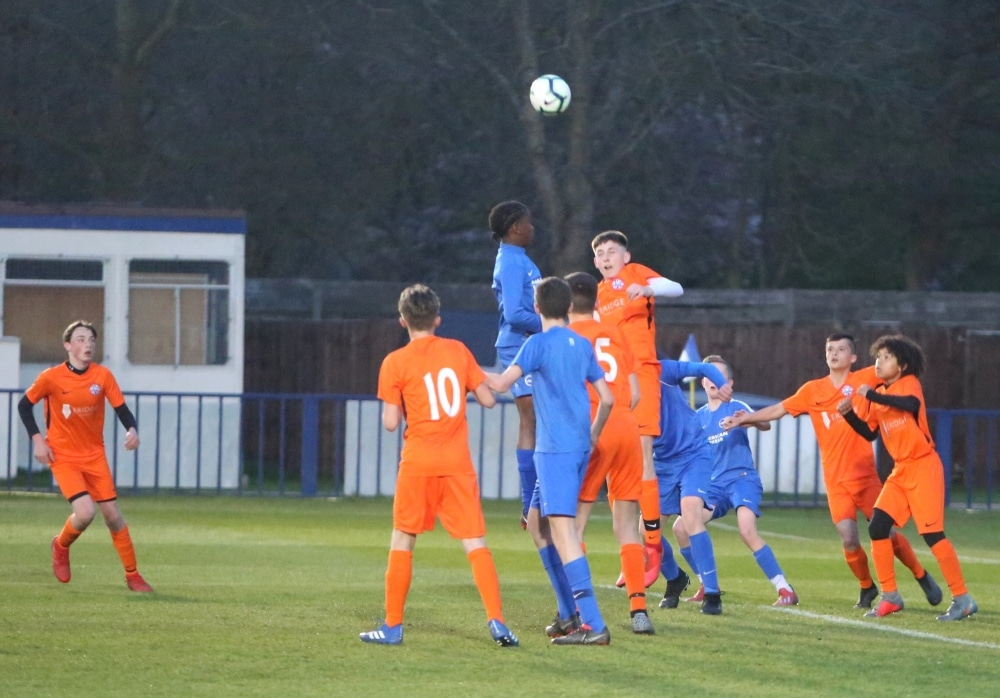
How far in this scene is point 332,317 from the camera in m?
26.1

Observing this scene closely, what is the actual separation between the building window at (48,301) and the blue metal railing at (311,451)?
160 centimetres

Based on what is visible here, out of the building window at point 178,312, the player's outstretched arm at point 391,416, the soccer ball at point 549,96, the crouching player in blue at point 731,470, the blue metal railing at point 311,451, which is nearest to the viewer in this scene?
the player's outstretched arm at point 391,416

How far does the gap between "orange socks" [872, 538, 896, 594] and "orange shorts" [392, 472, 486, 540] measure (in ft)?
10.0

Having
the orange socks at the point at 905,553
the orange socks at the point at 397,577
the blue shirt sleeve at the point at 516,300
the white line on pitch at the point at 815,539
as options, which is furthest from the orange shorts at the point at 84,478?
the white line on pitch at the point at 815,539

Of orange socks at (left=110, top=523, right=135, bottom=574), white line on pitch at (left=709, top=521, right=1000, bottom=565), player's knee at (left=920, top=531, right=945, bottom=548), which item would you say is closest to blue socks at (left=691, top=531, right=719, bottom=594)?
player's knee at (left=920, top=531, right=945, bottom=548)

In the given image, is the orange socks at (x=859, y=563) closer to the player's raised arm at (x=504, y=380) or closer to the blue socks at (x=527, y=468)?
the blue socks at (x=527, y=468)

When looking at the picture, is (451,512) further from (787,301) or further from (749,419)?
(787,301)

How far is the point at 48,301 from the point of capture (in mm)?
21344

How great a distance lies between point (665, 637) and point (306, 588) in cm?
315

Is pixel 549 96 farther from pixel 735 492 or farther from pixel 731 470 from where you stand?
pixel 735 492

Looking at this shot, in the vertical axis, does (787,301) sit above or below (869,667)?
above

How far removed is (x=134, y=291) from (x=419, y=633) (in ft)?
44.8

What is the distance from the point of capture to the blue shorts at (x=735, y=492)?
10711mm

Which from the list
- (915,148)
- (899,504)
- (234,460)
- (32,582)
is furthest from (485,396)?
(915,148)
